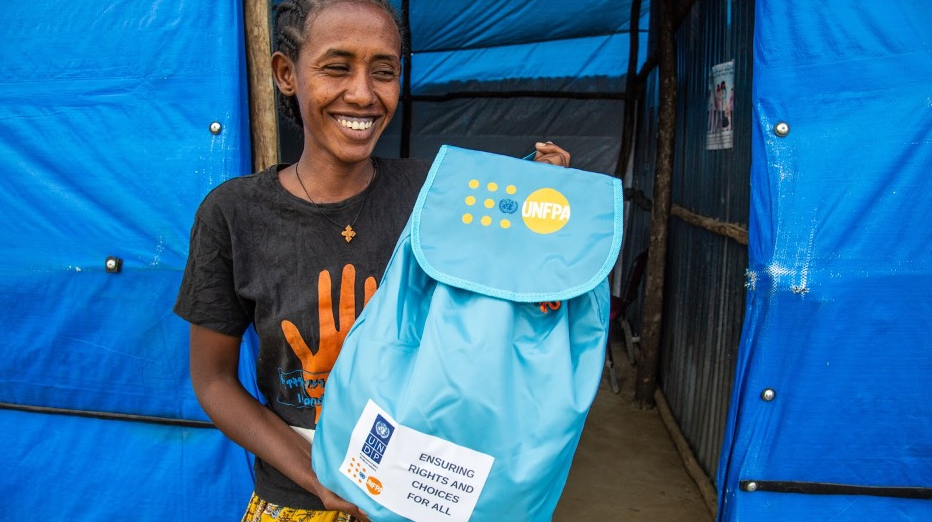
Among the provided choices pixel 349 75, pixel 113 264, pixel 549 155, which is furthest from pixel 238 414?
pixel 113 264

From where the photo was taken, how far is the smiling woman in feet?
4.06

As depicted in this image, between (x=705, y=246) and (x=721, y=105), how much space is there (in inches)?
30.6

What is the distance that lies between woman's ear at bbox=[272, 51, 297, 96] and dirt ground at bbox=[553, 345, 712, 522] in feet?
8.46

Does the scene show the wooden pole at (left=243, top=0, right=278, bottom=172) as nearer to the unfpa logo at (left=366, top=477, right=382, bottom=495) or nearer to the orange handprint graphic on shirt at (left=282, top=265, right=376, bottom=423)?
the orange handprint graphic on shirt at (left=282, top=265, right=376, bottom=423)

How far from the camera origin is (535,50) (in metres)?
5.52

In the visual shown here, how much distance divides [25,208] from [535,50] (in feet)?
13.5

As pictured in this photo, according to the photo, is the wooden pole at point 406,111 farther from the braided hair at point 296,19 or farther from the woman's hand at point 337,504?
the woman's hand at point 337,504

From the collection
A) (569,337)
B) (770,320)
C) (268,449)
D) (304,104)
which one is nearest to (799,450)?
(770,320)

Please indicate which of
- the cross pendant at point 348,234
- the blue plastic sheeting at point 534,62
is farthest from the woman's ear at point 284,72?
the blue plastic sheeting at point 534,62

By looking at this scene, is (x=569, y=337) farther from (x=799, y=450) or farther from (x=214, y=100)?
(x=214, y=100)

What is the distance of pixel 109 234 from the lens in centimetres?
233

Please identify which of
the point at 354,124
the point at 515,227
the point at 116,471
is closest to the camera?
the point at 515,227

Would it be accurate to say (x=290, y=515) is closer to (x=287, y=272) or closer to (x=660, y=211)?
(x=287, y=272)

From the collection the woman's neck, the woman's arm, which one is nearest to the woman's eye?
the woman's neck
